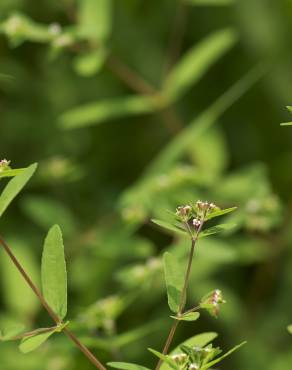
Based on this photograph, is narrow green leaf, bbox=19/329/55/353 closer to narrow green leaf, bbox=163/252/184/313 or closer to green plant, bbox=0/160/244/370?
green plant, bbox=0/160/244/370

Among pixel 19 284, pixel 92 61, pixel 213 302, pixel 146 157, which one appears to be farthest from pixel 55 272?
pixel 146 157

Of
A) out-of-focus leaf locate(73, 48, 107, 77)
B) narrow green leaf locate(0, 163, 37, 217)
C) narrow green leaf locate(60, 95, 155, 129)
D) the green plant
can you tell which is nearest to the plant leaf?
the green plant

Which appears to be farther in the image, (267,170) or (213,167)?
(267,170)

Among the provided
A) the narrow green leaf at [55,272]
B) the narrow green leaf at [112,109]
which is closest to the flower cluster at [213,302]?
the narrow green leaf at [55,272]

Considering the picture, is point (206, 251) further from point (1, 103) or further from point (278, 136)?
point (1, 103)

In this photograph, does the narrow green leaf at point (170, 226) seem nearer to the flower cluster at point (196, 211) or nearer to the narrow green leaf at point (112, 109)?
the flower cluster at point (196, 211)

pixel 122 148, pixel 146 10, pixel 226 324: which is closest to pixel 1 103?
pixel 122 148
